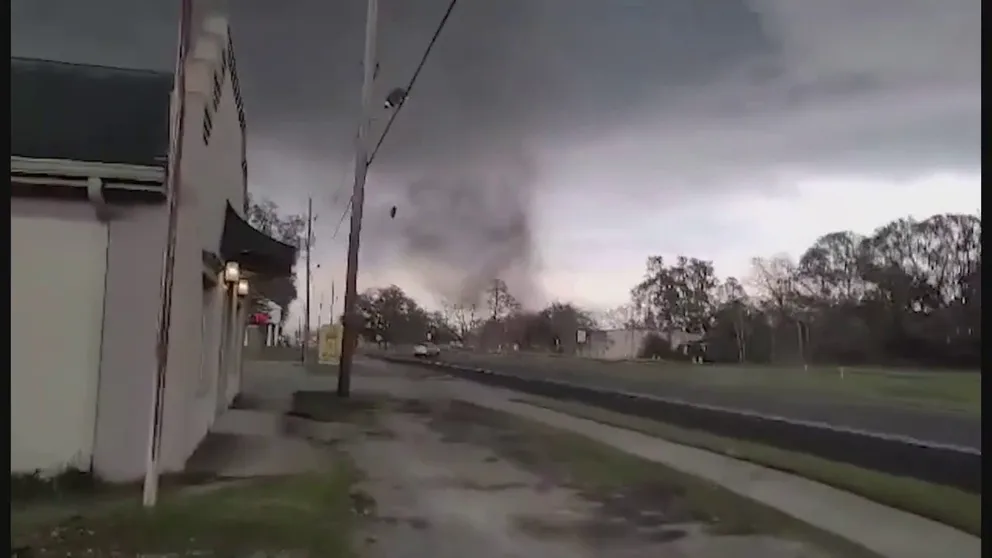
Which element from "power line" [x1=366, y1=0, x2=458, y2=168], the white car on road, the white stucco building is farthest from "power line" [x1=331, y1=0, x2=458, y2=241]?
the white stucco building

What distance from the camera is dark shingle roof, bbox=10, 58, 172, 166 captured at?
2.80 meters

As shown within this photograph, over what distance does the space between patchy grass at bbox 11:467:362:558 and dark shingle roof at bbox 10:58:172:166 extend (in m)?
1.18

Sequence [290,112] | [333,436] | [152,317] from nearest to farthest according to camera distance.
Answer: [152,317] < [290,112] < [333,436]

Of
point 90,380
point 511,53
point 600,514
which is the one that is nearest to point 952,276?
point 600,514

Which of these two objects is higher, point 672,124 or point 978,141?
point 672,124

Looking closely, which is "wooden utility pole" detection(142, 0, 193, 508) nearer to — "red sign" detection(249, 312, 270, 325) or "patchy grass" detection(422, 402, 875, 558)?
"red sign" detection(249, 312, 270, 325)

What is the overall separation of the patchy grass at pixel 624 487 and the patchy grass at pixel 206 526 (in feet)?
2.31

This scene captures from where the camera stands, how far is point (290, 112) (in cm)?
344

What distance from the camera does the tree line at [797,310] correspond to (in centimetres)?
257

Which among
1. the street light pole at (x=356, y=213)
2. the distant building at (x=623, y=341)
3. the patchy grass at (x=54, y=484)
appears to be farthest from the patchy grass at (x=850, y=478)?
the patchy grass at (x=54, y=484)

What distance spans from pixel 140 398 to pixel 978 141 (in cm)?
291

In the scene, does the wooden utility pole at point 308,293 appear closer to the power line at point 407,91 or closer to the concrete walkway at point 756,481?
the power line at point 407,91

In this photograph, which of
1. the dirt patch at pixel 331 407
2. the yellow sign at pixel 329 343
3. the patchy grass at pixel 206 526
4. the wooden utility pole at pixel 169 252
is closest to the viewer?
the patchy grass at pixel 206 526

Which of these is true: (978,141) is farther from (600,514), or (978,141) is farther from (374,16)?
(374,16)
